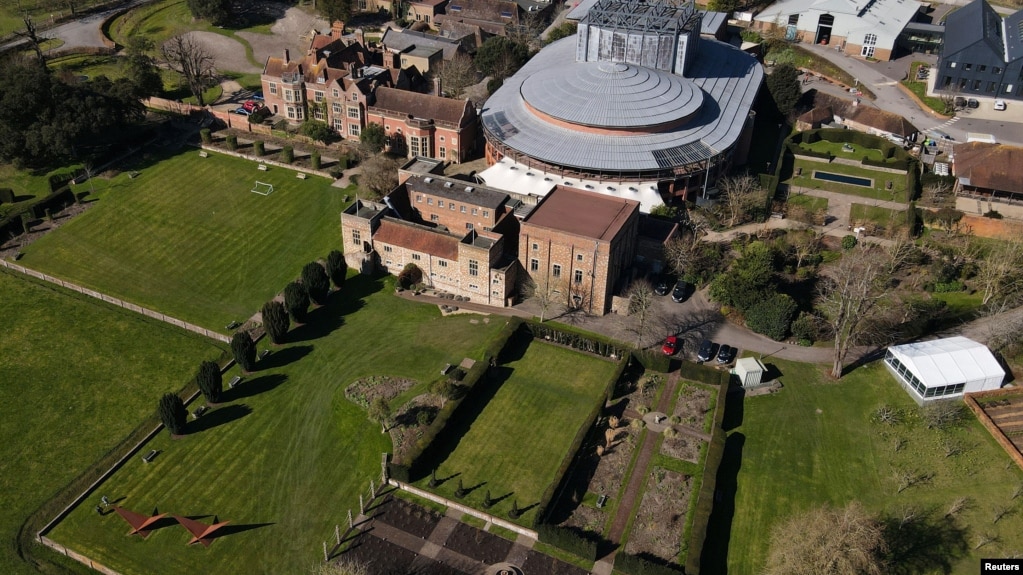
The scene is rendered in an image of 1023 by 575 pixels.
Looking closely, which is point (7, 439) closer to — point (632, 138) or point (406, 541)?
point (406, 541)

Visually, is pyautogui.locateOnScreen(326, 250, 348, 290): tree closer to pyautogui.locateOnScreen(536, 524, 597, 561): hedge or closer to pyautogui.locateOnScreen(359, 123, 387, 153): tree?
pyautogui.locateOnScreen(359, 123, 387, 153): tree

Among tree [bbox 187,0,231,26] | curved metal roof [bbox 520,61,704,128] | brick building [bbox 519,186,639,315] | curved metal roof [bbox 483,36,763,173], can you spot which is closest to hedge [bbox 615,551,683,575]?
brick building [bbox 519,186,639,315]

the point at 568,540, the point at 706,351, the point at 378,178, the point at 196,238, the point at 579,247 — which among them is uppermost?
the point at 579,247

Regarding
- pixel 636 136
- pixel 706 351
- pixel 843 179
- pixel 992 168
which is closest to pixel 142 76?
pixel 636 136

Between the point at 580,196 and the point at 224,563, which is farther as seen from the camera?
the point at 580,196

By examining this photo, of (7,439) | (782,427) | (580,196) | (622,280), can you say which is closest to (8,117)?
(7,439)

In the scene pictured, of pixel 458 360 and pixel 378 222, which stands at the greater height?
pixel 378 222

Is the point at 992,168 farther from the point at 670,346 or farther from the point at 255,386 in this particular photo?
the point at 255,386

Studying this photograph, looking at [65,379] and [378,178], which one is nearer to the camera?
[65,379]
